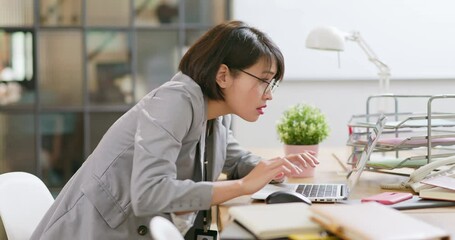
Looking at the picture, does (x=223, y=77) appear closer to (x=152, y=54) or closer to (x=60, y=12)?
(x=152, y=54)

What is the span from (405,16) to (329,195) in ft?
9.72

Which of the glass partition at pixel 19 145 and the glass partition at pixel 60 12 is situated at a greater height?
the glass partition at pixel 60 12

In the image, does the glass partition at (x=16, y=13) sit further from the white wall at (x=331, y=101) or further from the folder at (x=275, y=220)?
the folder at (x=275, y=220)

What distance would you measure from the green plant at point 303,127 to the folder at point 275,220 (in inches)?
36.4

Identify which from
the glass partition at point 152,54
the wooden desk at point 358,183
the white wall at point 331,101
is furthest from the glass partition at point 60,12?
the wooden desk at point 358,183

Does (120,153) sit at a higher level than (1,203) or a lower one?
higher

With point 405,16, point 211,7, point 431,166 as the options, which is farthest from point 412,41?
point 431,166

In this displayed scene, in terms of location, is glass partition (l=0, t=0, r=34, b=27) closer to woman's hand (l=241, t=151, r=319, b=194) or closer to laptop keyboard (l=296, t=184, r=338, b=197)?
laptop keyboard (l=296, t=184, r=338, b=197)

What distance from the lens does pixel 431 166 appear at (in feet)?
6.20

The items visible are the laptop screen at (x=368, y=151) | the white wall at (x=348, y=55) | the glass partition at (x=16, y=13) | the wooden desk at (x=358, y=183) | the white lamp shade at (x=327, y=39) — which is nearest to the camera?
the wooden desk at (x=358, y=183)

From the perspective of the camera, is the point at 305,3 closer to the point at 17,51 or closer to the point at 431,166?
the point at 17,51

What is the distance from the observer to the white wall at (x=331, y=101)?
447 cm

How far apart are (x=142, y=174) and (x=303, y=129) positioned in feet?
2.50

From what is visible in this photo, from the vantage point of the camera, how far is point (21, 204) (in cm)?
192
